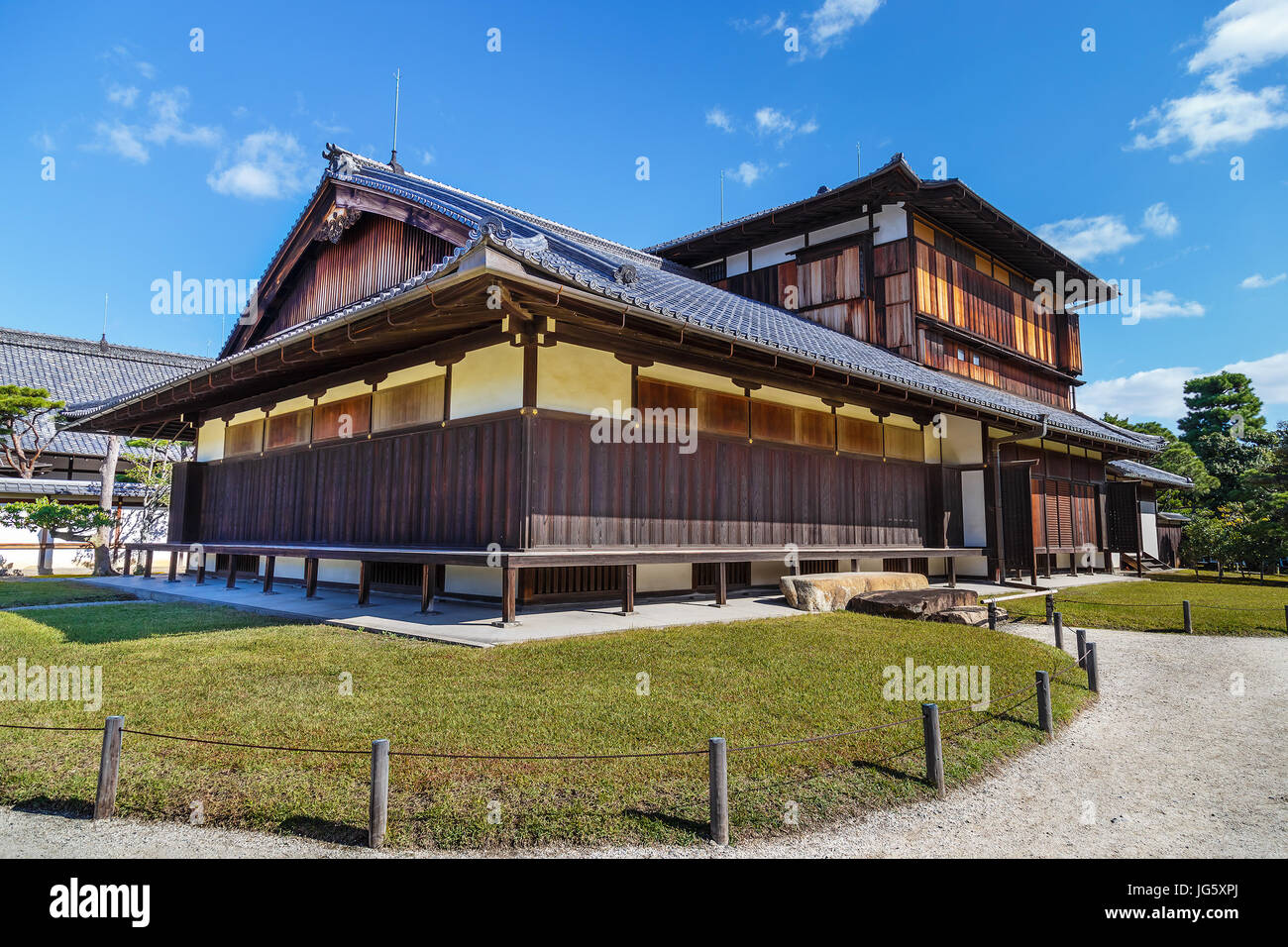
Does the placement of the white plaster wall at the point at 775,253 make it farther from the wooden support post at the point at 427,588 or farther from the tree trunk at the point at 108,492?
the tree trunk at the point at 108,492

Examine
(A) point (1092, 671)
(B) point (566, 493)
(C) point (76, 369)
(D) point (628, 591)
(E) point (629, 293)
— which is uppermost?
(C) point (76, 369)

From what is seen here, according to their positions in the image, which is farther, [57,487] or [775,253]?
[57,487]

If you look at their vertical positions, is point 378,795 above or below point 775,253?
below

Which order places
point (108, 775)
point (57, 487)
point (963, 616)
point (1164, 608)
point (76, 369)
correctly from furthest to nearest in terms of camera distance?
point (76, 369) → point (57, 487) → point (1164, 608) → point (963, 616) → point (108, 775)

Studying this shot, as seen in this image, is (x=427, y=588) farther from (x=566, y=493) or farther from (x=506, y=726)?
(x=506, y=726)

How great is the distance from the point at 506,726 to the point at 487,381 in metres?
5.52

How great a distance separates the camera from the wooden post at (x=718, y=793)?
10.5ft

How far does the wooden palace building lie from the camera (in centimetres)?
841

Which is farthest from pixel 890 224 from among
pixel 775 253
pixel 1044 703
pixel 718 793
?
pixel 718 793

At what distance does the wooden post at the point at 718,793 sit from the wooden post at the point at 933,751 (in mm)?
1366

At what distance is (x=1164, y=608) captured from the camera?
1130cm
